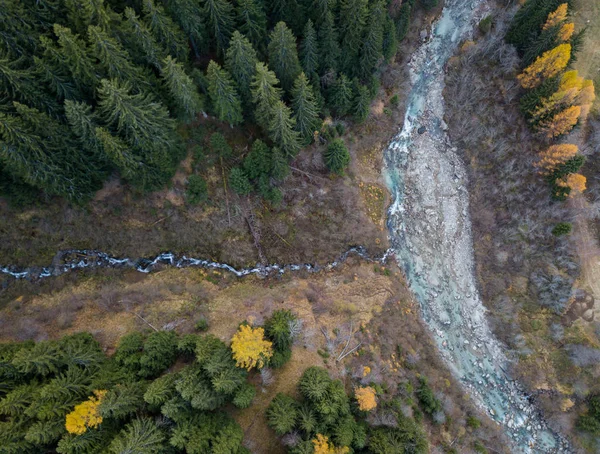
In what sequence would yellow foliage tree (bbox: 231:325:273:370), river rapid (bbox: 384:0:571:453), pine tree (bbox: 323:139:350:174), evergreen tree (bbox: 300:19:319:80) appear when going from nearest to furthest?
1. yellow foliage tree (bbox: 231:325:273:370)
2. evergreen tree (bbox: 300:19:319:80)
3. pine tree (bbox: 323:139:350:174)
4. river rapid (bbox: 384:0:571:453)

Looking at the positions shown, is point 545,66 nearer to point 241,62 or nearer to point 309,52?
point 309,52

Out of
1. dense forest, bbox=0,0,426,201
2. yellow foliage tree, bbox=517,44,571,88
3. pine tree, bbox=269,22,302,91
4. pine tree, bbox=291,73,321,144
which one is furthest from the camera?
yellow foliage tree, bbox=517,44,571,88

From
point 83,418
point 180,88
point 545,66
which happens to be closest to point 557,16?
point 545,66

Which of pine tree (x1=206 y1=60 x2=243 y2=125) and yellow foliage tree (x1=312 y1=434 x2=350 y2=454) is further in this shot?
pine tree (x1=206 y1=60 x2=243 y2=125)

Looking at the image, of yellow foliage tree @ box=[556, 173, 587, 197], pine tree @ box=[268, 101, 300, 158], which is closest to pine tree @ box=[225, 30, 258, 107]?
pine tree @ box=[268, 101, 300, 158]

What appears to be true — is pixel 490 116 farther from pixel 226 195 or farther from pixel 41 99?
pixel 41 99

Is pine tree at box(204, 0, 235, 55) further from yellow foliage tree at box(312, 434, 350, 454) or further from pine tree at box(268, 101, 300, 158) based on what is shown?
yellow foliage tree at box(312, 434, 350, 454)

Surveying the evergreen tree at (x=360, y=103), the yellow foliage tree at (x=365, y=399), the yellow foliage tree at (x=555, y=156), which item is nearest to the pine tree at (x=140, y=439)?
the yellow foliage tree at (x=365, y=399)
